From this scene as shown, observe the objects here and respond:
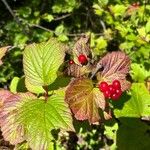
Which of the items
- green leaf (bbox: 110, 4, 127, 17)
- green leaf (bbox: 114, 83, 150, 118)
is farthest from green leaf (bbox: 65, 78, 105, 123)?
green leaf (bbox: 110, 4, 127, 17)

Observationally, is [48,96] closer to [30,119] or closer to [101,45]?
[30,119]

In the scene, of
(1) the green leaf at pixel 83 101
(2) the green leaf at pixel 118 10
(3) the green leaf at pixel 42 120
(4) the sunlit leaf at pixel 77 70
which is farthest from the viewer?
(2) the green leaf at pixel 118 10

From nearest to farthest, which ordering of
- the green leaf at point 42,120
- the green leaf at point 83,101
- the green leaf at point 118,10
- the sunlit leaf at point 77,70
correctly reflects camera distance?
the green leaf at point 42,120 < the green leaf at point 83,101 < the sunlit leaf at point 77,70 < the green leaf at point 118,10

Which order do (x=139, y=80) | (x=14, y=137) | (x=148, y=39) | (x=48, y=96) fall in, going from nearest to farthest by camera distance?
1. (x=14, y=137)
2. (x=48, y=96)
3. (x=139, y=80)
4. (x=148, y=39)

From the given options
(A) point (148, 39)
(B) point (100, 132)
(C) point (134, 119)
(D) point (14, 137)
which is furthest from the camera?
(B) point (100, 132)

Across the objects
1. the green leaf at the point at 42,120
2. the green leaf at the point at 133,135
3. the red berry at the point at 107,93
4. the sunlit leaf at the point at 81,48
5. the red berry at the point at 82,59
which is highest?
the sunlit leaf at the point at 81,48

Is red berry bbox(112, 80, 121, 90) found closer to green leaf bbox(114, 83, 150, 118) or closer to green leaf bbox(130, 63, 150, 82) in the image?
green leaf bbox(114, 83, 150, 118)

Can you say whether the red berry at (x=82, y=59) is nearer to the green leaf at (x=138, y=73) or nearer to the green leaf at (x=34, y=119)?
the green leaf at (x=34, y=119)

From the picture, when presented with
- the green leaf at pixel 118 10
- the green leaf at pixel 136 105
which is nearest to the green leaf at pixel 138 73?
the green leaf at pixel 136 105

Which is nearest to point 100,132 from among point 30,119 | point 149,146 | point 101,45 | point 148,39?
point 101,45
